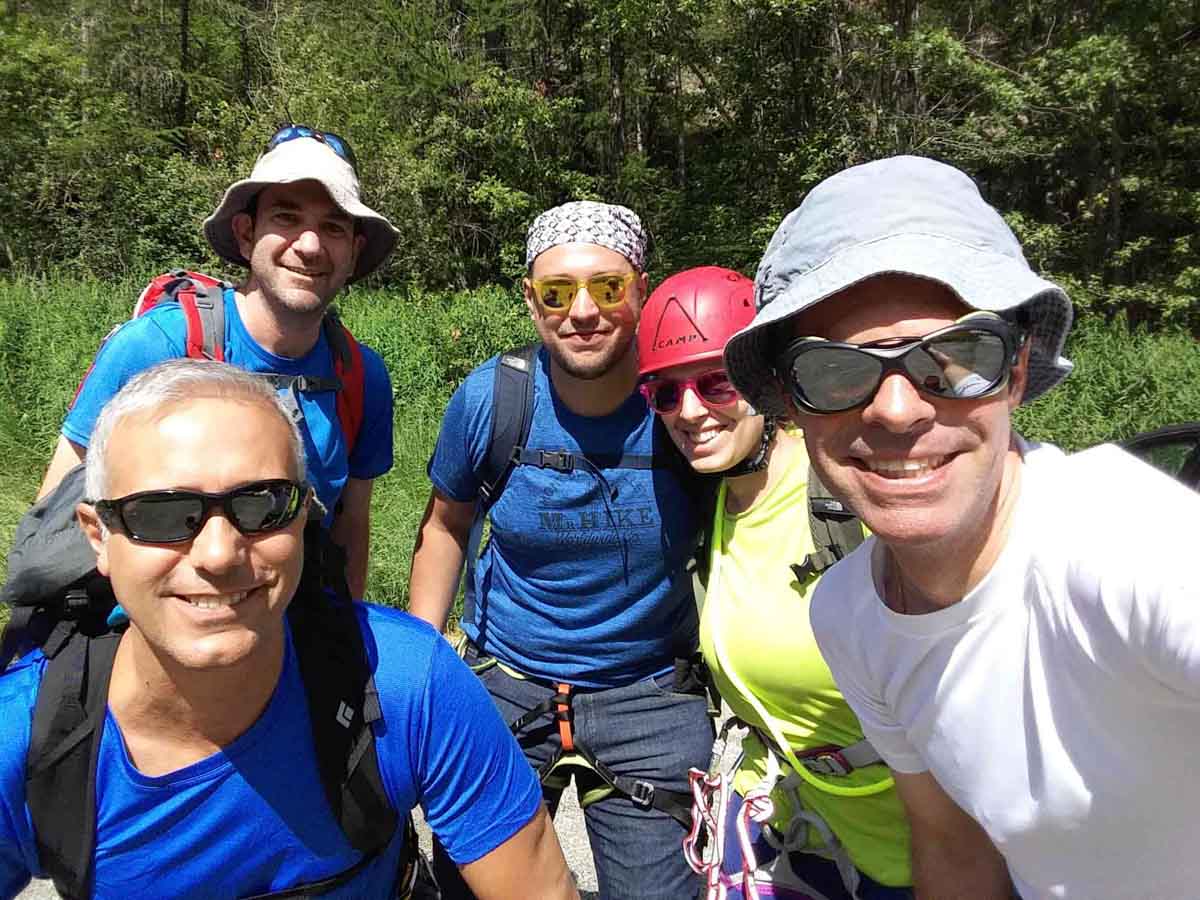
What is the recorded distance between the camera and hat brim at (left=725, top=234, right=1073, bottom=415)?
1.23m

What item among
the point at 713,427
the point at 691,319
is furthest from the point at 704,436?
the point at 691,319

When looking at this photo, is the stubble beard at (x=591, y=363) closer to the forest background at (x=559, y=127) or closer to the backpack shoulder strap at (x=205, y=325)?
the backpack shoulder strap at (x=205, y=325)

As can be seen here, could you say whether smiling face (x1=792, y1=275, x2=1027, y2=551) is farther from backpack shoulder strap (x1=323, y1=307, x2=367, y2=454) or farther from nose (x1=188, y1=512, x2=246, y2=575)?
backpack shoulder strap (x1=323, y1=307, x2=367, y2=454)

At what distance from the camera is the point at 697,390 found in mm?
2264

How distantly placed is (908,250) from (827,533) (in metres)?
0.92

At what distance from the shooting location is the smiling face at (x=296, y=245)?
8.61 ft

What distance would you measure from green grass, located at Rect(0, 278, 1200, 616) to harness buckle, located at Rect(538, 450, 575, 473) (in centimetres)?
279

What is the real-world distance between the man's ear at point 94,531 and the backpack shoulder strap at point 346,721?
383 millimetres

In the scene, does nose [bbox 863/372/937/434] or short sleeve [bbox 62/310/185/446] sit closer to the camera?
nose [bbox 863/372/937/434]

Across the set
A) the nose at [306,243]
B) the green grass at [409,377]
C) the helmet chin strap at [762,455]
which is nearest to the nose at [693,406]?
the helmet chin strap at [762,455]

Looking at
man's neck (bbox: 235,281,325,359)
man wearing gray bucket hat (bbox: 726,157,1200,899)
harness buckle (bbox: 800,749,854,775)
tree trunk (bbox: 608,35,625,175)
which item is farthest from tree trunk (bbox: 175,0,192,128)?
man wearing gray bucket hat (bbox: 726,157,1200,899)

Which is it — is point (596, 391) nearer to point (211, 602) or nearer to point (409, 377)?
point (211, 602)

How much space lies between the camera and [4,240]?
21.7 metres

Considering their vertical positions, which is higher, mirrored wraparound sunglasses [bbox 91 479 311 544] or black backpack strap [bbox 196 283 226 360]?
black backpack strap [bbox 196 283 226 360]
